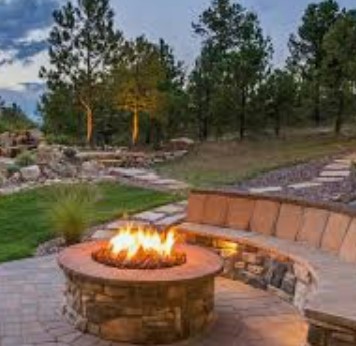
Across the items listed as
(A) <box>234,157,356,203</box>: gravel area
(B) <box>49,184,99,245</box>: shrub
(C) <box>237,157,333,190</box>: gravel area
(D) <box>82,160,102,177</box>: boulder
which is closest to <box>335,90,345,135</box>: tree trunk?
(A) <box>234,157,356,203</box>: gravel area

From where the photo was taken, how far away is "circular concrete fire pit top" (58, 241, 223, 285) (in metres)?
4.70

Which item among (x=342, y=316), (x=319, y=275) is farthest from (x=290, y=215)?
(x=342, y=316)

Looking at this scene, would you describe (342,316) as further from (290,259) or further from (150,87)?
(150,87)

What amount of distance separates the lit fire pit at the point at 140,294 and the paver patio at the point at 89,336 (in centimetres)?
12

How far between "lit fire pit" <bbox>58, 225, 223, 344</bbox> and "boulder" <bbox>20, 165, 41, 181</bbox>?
7788 millimetres

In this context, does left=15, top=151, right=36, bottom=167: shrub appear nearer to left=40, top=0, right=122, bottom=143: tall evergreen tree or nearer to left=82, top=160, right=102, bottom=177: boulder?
left=82, top=160, right=102, bottom=177: boulder

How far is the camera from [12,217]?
30.0ft

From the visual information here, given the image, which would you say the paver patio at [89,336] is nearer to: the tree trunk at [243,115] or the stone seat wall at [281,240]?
the stone seat wall at [281,240]

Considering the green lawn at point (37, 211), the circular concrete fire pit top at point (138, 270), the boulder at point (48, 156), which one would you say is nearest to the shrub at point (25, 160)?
the boulder at point (48, 156)

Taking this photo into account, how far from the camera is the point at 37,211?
9.52 metres

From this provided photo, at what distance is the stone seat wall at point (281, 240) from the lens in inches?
203

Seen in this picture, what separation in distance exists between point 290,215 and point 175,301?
1904 millimetres

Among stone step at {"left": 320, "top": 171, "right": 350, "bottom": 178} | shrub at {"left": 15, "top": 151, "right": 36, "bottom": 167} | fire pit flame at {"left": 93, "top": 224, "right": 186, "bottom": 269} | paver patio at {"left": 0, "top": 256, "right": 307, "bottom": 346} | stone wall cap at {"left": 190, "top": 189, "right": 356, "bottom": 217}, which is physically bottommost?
paver patio at {"left": 0, "top": 256, "right": 307, "bottom": 346}

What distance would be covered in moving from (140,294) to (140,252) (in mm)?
568
